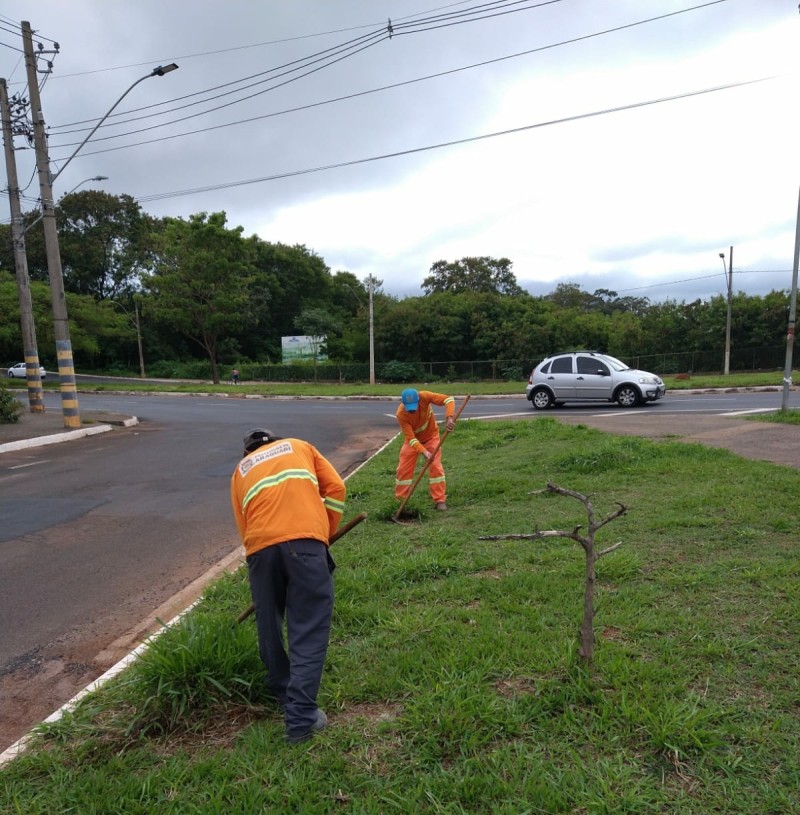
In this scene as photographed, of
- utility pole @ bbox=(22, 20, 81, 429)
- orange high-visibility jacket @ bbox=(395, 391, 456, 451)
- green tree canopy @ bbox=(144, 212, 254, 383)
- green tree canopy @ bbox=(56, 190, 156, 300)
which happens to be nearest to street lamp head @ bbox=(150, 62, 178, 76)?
utility pole @ bbox=(22, 20, 81, 429)

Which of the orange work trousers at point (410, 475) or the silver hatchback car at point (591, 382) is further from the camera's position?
the silver hatchback car at point (591, 382)

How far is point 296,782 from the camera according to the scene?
2383 mm

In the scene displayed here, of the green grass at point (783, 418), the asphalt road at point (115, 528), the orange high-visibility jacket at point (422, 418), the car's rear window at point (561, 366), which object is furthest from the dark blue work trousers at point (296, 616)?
the car's rear window at point (561, 366)

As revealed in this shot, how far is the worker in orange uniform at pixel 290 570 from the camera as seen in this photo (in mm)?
2758

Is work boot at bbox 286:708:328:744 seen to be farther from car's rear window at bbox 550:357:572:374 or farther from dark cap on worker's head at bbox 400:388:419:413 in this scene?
car's rear window at bbox 550:357:572:374

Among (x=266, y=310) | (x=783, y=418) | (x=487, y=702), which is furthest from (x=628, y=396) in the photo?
(x=266, y=310)

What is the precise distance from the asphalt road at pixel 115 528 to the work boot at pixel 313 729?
150 cm

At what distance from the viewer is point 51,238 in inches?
615

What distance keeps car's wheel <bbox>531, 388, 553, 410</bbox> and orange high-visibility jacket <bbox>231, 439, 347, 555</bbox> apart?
50.0ft

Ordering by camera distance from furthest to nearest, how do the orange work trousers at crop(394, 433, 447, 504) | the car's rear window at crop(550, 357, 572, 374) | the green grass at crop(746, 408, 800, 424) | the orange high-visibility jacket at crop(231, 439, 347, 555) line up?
1. the car's rear window at crop(550, 357, 572, 374)
2. the green grass at crop(746, 408, 800, 424)
3. the orange work trousers at crop(394, 433, 447, 504)
4. the orange high-visibility jacket at crop(231, 439, 347, 555)

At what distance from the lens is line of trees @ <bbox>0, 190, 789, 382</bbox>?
1417 inches

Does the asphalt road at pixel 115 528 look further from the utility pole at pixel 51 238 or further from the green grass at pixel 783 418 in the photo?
the utility pole at pixel 51 238

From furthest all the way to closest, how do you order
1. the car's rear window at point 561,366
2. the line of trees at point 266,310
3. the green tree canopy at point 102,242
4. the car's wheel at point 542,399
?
1. the green tree canopy at point 102,242
2. the line of trees at point 266,310
3. the car's wheel at point 542,399
4. the car's rear window at point 561,366

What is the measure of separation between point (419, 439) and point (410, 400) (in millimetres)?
774
